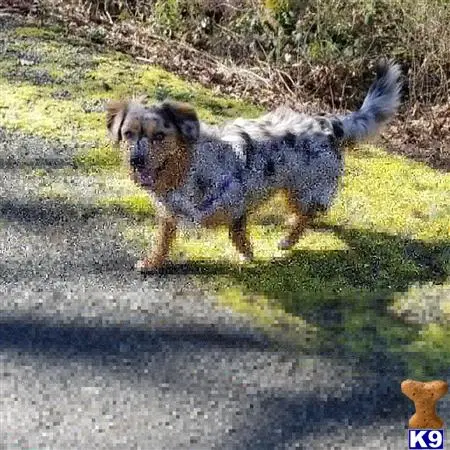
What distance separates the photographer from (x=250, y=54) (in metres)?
10.4

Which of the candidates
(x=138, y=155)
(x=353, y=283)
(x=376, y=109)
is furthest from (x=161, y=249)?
(x=376, y=109)

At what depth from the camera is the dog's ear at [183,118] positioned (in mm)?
4785

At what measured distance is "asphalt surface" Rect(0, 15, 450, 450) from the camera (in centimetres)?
383

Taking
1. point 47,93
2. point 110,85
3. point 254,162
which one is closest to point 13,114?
point 47,93

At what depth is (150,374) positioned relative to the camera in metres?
4.25

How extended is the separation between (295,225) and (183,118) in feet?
4.28

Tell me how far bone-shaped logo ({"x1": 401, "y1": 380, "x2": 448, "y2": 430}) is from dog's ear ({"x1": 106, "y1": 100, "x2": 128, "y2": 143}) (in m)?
2.11

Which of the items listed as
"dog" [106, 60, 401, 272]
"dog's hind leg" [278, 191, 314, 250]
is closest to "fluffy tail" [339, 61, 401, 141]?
"dog" [106, 60, 401, 272]

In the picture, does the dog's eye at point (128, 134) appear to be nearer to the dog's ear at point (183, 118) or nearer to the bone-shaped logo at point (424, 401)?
the dog's ear at point (183, 118)

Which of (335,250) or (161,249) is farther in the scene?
(335,250)

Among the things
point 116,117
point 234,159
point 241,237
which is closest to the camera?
point 116,117

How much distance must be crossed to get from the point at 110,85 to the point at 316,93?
2365 millimetres

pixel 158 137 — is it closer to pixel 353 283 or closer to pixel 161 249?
pixel 161 249

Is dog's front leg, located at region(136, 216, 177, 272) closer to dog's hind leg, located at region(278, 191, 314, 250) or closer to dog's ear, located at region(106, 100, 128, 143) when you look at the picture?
dog's ear, located at region(106, 100, 128, 143)
